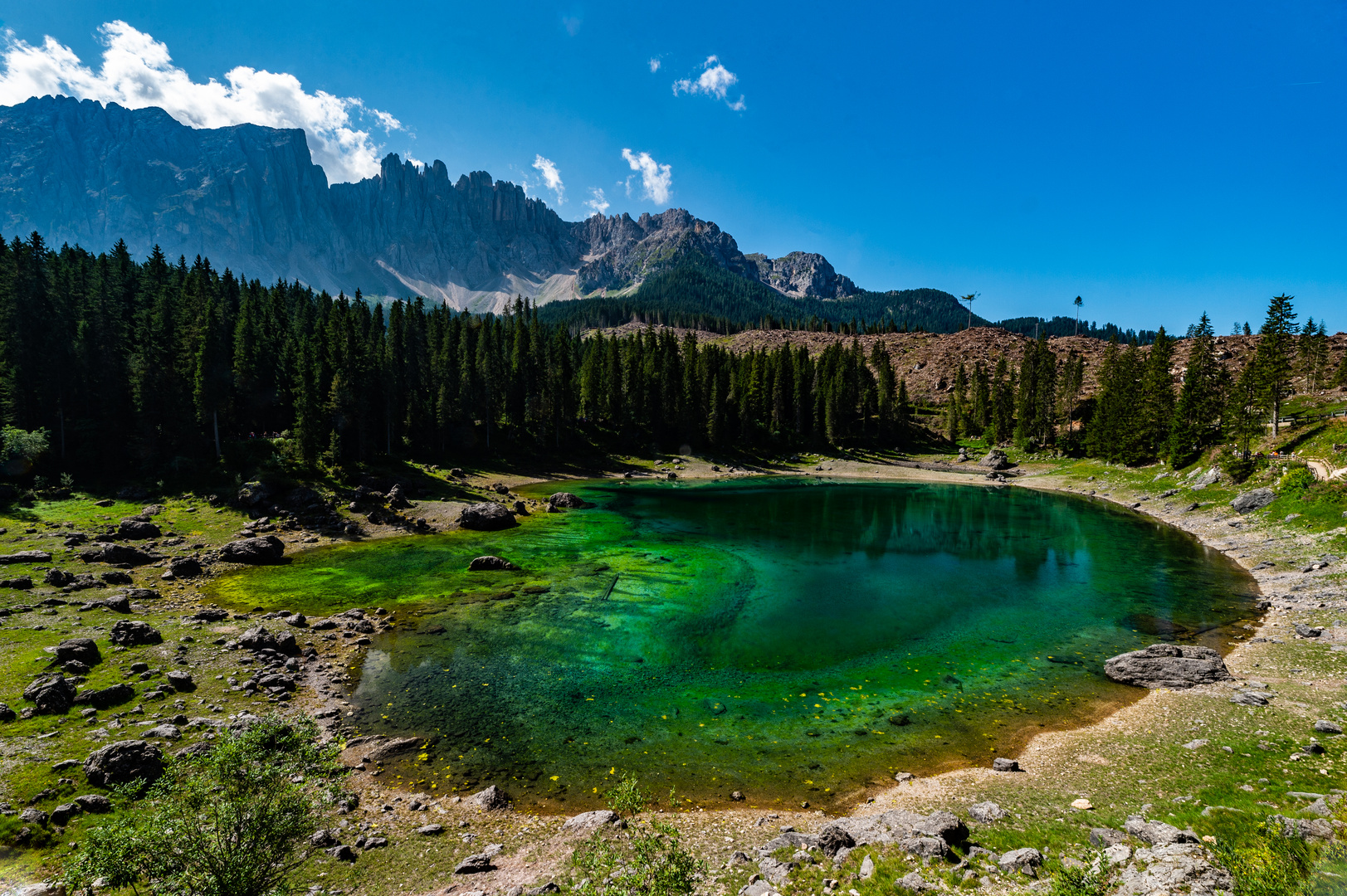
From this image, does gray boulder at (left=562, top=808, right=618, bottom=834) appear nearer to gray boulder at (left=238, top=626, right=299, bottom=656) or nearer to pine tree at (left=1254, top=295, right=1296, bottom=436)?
gray boulder at (left=238, top=626, right=299, bottom=656)

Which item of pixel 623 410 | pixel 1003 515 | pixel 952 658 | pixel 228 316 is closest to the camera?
pixel 952 658

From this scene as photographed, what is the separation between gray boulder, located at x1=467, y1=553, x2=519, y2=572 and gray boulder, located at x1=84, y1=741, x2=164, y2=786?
25.5 meters

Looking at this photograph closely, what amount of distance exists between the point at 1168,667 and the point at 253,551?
56196mm

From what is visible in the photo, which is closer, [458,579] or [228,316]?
[458,579]

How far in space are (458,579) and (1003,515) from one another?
6779 centimetres

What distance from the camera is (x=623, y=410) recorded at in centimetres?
12275

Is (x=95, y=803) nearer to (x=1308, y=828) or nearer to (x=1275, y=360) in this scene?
(x=1308, y=828)

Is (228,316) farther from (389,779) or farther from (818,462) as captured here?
(818,462)

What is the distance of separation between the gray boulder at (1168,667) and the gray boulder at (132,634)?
140 ft

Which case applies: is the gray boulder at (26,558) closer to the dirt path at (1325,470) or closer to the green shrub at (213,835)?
the green shrub at (213,835)

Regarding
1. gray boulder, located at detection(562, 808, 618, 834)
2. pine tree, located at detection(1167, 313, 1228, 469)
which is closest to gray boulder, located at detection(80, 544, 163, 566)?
gray boulder, located at detection(562, 808, 618, 834)

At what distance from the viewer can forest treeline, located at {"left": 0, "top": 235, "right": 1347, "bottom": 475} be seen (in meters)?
58.8

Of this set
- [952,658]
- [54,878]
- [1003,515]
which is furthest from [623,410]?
[54,878]

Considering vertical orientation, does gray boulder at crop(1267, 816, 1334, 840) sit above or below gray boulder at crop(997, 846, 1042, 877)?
above
